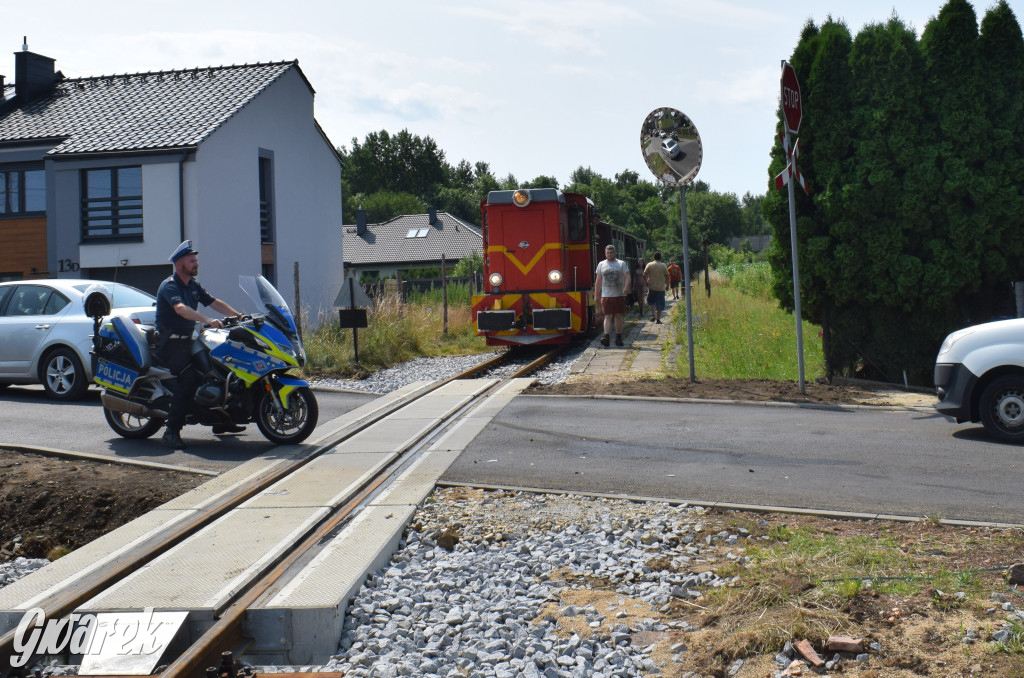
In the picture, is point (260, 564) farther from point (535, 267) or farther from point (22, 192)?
point (22, 192)

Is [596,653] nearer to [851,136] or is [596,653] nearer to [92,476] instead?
[92,476]

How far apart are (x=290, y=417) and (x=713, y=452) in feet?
12.9

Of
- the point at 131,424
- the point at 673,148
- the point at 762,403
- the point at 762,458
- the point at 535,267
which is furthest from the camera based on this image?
the point at 535,267

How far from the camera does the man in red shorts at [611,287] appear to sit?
1791cm

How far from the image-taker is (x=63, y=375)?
40.6 feet

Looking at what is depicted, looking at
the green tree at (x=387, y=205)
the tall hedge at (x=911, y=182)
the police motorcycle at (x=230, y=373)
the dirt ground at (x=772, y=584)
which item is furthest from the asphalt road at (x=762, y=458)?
the green tree at (x=387, y=205)

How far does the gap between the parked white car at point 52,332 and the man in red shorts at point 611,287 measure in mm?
8431

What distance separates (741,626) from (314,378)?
11.4 m

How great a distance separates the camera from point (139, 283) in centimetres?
2659

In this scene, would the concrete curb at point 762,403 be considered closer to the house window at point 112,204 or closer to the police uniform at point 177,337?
the police uniform at point 177,337

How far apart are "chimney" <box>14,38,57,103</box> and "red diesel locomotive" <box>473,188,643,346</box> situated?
1962cm

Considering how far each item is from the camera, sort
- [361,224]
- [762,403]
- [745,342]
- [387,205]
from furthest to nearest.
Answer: [387,205], [361,224], [745,342], [762,403]

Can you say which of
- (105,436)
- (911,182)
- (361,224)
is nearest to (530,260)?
(911,182)

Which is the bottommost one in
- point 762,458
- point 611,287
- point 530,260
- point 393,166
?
point 762,458
